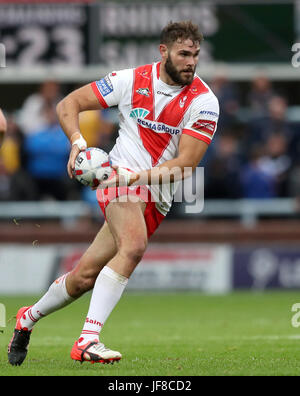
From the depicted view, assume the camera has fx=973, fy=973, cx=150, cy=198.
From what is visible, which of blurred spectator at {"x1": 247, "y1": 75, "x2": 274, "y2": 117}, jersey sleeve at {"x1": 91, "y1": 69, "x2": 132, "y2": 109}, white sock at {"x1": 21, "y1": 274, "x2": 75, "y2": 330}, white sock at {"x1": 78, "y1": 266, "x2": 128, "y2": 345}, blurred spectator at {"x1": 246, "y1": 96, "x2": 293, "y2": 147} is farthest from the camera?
blurred spectator at {"x1": 247, "y1": 75, "x2": 274, "y2": 117}

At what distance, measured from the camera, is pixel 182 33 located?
320 inches

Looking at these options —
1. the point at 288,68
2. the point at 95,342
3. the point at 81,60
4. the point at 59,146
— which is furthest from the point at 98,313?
the point at 288,68

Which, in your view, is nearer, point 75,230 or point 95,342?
point 95,342

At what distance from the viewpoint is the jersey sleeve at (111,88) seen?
8.35 m

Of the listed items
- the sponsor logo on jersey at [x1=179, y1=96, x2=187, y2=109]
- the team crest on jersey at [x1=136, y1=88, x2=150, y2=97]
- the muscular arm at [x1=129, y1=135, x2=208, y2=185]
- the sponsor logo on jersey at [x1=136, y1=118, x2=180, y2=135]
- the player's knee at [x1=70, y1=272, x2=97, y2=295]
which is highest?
the team crest on jersey at [x1=136, y1=88, x2=150, y2=97]

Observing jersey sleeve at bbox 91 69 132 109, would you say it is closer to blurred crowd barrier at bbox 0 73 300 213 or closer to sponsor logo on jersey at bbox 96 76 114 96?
sponsor logo on jersey at bbox 96 76 114 96

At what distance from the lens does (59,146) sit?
1667 centimetres

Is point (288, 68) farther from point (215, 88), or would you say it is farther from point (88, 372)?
point (88, 372)

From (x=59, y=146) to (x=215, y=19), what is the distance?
372 centimetres

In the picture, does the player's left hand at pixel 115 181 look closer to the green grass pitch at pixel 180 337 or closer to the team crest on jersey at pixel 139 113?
the team crest on jersey at pixel 139 113

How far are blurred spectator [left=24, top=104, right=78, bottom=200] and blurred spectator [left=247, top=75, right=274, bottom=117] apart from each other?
3.50m

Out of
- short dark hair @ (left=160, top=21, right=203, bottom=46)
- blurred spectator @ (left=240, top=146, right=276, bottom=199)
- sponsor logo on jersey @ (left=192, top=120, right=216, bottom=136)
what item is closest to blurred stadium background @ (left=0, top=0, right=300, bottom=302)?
blurred spectator @ (left=240, top=146, right=276, bottom=199)

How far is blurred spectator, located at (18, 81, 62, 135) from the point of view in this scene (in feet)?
53.7

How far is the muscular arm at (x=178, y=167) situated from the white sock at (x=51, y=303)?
3.63ft
